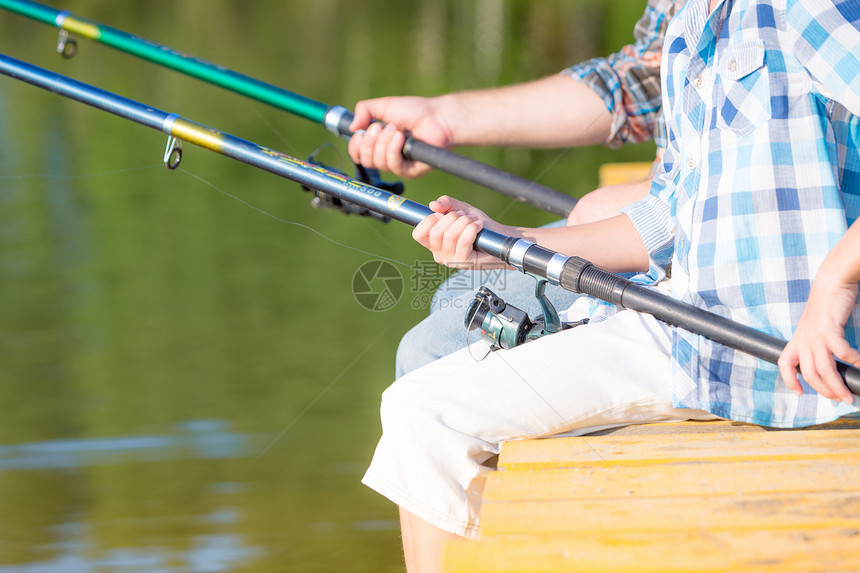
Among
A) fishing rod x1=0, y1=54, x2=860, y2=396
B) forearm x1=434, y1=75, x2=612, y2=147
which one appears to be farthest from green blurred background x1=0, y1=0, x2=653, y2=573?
fishing rod x1=0, y1=54, x2=860, y2=396

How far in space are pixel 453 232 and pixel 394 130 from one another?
2.27 feet

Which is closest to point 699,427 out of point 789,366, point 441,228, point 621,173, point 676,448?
point 676,448

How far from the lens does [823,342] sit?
45.4 inches

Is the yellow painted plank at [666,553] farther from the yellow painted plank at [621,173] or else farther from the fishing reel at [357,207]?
the yellow painted plank at [621,173]

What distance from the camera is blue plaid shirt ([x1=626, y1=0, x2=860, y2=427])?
120 centimetres

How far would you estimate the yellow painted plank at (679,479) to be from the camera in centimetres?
116

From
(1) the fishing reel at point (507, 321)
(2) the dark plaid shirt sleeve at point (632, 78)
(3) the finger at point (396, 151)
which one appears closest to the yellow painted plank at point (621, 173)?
(2) the dark plaid shirt sleeve at point (632, 78)

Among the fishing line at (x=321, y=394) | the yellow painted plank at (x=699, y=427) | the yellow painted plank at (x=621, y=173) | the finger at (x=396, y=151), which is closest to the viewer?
the yellow painted plank at (x=699, y=427)

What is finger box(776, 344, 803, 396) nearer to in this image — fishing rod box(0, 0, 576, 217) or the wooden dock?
the wooden dock

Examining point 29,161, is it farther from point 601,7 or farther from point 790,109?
point 601,7

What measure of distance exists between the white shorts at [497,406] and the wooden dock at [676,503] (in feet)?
0.14

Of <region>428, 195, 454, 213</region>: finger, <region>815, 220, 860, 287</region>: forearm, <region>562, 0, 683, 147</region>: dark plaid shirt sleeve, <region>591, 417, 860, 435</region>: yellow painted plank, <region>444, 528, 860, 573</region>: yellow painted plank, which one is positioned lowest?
<region>444, 528, 860, 573</region>: yellow painted plank

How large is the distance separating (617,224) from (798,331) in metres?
0.38

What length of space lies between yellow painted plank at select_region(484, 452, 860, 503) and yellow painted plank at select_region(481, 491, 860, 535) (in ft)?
0.06
